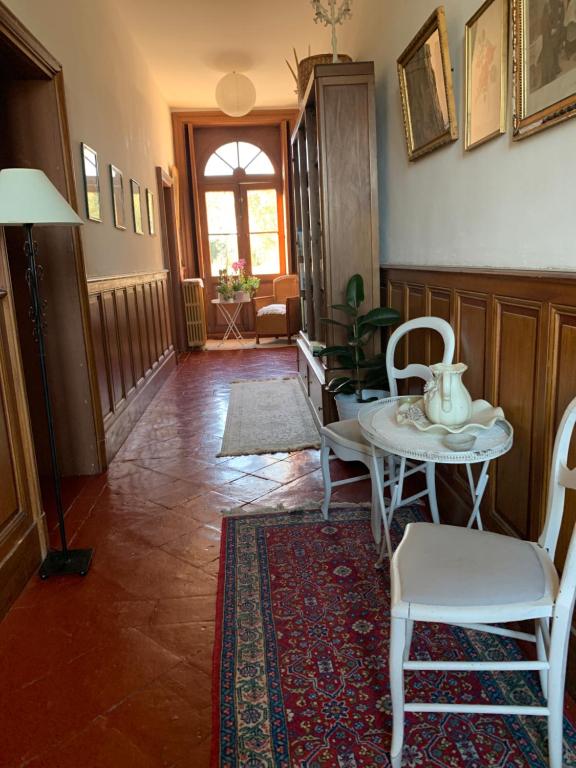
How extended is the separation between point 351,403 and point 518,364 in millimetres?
1453

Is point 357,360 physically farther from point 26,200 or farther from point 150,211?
point 150,211

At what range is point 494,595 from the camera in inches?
54.3

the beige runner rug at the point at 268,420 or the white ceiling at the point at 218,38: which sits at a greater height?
the white ceiling at the point at 218,38

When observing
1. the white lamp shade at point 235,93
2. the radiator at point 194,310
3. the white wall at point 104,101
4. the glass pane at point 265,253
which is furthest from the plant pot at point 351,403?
the glass pane at point 265,253

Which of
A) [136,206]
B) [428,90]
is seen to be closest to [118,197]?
[136,206]

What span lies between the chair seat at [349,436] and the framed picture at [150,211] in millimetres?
4543

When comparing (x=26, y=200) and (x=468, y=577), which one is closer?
(x=468, y=577)

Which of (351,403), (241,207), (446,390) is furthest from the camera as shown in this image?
(241,207)

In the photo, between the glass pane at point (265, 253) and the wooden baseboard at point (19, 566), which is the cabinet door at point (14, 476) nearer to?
the wooden baseboard at point (19, 566)

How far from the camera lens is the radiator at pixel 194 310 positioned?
28.8 ft

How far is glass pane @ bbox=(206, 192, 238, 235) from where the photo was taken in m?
9.78

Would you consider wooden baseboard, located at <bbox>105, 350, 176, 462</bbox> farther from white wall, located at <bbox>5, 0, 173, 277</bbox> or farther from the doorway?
the doorway

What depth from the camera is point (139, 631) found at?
2.10m

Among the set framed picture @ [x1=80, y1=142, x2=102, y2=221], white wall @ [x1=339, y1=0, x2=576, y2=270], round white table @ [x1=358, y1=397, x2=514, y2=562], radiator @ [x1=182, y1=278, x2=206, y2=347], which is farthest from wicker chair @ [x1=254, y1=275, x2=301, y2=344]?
round white table @ [x1=358, y1=397, x2=514, y2=562]
